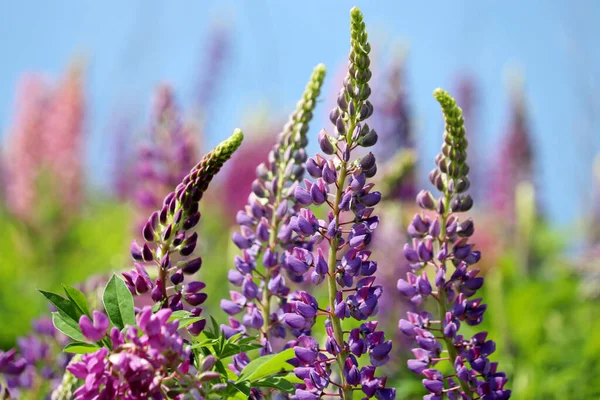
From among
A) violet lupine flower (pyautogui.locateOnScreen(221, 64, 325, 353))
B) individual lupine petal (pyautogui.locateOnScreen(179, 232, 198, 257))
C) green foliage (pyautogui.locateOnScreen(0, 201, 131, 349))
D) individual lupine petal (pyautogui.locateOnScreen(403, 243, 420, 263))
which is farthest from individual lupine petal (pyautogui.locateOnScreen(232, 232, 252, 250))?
green foliage (pyautogui.locateOnScreen(0, 201, 131, 349))

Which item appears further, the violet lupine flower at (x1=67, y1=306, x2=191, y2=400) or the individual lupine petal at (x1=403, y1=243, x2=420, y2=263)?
the individual lupine petal at (x1=403, y1=243, x2=420, y2=263)

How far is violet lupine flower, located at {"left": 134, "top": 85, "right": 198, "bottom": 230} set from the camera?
1990 millimetres

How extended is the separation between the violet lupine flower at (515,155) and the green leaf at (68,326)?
3.11 meters

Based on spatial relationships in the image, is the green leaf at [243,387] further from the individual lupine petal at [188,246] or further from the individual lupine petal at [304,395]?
the individual lupine petal at [188,246]

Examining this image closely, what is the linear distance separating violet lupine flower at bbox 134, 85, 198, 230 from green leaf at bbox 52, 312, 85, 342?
4.14 feet

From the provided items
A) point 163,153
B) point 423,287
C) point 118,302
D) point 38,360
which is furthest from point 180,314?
point 163,153

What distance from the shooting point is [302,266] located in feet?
2.44

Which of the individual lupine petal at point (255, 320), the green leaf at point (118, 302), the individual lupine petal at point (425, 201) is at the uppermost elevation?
the individual lupine petal at point (425, 201)

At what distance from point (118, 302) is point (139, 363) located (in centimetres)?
13

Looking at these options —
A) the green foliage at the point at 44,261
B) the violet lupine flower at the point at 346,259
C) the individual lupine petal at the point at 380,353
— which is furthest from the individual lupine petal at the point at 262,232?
the green foliage at the point at 44,261

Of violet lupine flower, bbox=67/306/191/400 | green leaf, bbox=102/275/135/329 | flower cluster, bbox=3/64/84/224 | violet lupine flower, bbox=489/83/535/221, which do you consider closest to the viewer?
violet lupine flower, bbox=67/306/191/400

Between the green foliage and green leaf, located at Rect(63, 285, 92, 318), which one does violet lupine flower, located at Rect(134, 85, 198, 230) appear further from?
green leaf, located at Rect(63, 285, 92, 318)

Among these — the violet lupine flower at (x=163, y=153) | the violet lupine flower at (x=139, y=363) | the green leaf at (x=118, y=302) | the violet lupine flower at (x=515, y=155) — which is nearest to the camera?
the violet lupine flower at (x=139, y=363)

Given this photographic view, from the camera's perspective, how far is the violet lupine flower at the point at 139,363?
0.60m
